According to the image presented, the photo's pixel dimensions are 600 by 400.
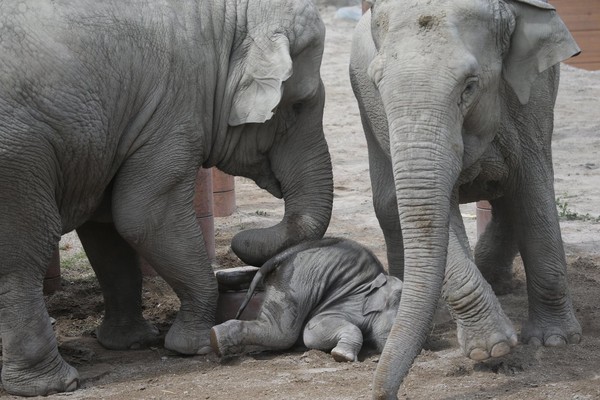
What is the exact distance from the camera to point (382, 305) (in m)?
6.58

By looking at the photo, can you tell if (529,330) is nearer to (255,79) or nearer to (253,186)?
(255,79)

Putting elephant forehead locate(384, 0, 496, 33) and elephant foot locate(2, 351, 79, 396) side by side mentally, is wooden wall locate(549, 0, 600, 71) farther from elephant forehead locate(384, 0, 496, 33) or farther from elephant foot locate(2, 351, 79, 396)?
elephant foot locate(2, 351, 79, 396)

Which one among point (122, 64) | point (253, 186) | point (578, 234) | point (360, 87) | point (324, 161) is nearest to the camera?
point (122, 64)

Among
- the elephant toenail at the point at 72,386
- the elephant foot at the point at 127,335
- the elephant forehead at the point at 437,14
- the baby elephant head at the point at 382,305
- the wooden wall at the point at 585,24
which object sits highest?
the wooden wall at the point at 585,24

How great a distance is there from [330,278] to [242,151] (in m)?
0.92

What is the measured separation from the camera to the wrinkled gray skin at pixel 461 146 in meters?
5.35

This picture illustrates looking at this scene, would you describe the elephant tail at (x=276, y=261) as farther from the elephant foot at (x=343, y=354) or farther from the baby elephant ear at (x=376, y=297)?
the elephant foot at (x=343, y=354)

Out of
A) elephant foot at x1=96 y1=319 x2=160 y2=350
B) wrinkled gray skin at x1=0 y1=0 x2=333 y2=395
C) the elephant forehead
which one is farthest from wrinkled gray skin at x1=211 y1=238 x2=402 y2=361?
the elephant forehead

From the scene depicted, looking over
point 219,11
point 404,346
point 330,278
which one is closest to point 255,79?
point 219,11

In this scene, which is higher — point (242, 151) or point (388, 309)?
point (242, 151)

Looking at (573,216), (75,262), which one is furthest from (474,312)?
(573,216)

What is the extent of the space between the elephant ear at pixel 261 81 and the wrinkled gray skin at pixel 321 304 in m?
0.75

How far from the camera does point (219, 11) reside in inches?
271

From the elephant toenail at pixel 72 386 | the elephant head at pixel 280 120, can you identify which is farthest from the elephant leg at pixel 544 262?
the elephant toenail at pixel 72 386
